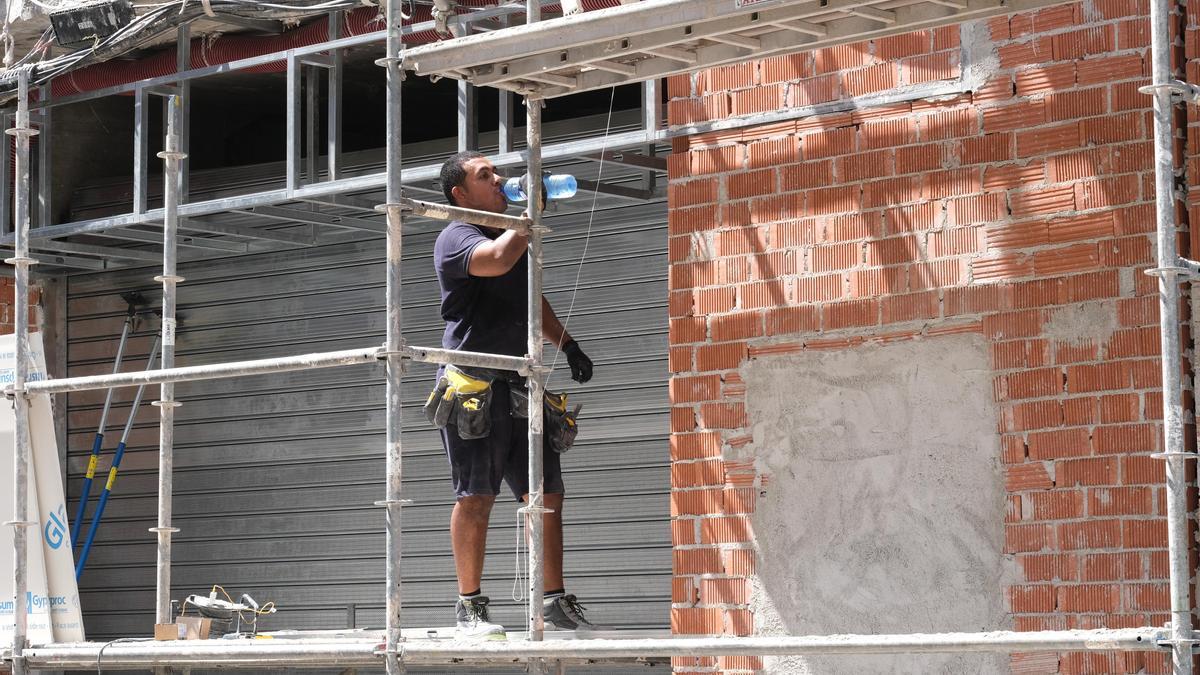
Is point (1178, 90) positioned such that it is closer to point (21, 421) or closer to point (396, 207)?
point (396, 207)

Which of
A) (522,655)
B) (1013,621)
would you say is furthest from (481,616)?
(1013,621)

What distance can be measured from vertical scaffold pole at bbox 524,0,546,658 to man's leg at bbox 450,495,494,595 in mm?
248

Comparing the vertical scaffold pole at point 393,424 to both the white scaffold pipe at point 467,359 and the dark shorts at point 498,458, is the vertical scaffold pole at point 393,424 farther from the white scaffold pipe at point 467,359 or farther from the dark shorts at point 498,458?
the dark shorts at point 498,458

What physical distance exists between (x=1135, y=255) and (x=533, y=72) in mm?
2656

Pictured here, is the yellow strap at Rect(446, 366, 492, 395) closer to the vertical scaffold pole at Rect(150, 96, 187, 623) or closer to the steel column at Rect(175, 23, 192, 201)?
the vertical scaffold pole at Rect(150, 96, 187, 623)

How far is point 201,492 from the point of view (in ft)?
41.7

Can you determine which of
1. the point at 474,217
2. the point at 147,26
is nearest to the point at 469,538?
the point at 474,217

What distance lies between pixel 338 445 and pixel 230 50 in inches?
110

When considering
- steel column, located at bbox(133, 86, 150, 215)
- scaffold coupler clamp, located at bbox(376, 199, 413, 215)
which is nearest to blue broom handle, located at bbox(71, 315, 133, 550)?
steel column, located at bbox(133, 86, 150, 215)

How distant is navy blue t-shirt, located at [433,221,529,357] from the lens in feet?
26.3

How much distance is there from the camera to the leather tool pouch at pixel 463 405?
25.6ft

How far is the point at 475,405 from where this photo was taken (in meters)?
7.80

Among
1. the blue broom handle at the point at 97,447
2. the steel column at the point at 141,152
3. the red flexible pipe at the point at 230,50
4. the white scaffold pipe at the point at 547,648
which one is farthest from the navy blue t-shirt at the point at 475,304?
the blue broom handle at the point at 97,447

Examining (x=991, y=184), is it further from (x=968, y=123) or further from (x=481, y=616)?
(x=481, y=616)
